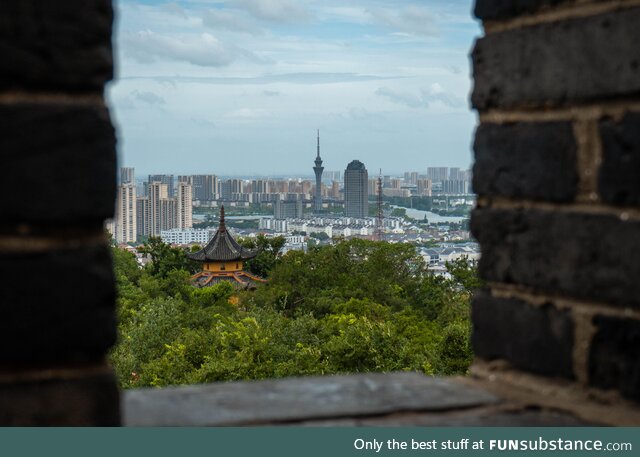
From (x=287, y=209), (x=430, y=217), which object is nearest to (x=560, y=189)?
(x=430, y=217)

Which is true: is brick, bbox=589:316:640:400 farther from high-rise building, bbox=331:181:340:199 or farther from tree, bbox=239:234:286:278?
high-rise building, bbox=331:181:340:199

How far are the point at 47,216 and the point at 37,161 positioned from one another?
67 mm

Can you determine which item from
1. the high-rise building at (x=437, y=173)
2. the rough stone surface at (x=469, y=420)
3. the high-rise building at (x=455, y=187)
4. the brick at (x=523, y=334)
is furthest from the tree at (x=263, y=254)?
the high-rise building at (x=437, y=173)

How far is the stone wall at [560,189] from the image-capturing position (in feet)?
5.26

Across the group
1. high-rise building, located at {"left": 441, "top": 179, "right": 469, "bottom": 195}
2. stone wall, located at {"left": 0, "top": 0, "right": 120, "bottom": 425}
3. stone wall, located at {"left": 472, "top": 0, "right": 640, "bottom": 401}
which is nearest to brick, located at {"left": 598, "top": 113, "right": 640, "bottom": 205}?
stone wall, located at {"left": 472, "top": 0, "right": 640, "bottom": 401}

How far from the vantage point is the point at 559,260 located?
171cm

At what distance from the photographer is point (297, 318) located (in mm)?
17906

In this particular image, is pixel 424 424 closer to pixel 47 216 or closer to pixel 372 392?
pixel 372 392

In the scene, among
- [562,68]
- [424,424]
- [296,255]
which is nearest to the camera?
[424,424]

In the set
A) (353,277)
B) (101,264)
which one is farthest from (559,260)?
(353,277)

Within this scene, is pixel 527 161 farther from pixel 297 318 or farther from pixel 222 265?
pixel 222 265

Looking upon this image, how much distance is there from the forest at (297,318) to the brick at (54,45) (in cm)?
818

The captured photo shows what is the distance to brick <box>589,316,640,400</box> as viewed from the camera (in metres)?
1.59

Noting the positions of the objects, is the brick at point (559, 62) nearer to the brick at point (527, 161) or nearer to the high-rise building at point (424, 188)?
the brick at point (527, 161)
